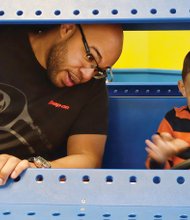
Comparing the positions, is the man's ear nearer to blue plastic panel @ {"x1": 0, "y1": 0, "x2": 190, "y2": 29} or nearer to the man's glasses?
the man's glasses

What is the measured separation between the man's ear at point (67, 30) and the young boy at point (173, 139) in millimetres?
341

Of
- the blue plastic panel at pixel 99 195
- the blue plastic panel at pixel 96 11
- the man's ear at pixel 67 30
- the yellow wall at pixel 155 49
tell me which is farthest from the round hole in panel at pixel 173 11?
the yellow wall at pixel 155 49

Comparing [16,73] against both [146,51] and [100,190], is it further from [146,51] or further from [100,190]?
[146,51]

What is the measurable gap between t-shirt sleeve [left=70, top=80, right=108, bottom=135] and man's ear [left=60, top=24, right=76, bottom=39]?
0.55 ft

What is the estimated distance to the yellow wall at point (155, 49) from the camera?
323 cm

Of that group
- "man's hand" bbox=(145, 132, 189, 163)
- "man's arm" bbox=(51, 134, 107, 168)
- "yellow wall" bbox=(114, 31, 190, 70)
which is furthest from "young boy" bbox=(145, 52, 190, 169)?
"yellow wall" bbox=(114, 31, 190, 70)

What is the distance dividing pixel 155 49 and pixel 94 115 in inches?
93.1

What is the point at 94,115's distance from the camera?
42.3 inches

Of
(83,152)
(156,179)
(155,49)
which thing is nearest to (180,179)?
(156,179)

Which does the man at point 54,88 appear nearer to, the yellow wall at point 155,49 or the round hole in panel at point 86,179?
the round hole in panel at point 86,179

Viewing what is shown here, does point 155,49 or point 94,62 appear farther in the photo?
point 155,49

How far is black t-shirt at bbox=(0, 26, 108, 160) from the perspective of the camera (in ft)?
3.27

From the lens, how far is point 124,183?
56 centimetres

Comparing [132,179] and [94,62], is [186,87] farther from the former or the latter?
[132,179]
